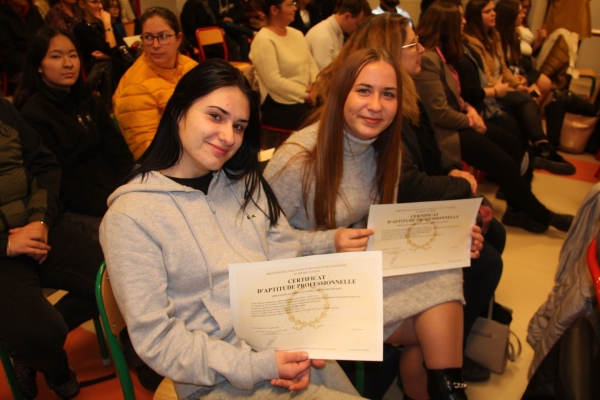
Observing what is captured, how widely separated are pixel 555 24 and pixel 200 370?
725cm

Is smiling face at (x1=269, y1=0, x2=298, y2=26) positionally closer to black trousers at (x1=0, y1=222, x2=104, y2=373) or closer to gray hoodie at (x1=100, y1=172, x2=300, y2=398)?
black trousers at (x1=0, y1=222, x2=104, y2=373)

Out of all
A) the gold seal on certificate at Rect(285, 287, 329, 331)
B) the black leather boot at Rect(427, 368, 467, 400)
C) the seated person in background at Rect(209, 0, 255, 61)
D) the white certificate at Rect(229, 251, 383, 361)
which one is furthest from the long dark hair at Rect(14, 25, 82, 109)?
the seated person in background at Rect(209, 0, 255, 61)

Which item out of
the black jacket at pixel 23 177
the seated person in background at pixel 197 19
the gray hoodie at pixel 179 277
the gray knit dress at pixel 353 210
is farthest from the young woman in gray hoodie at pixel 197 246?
the seated person in background at pixel 197 19

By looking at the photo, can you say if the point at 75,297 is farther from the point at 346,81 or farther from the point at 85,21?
the point at 85,21

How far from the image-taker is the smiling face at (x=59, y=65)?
206 centimetres

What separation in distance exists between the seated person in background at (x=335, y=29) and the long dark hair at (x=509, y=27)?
127 centimetres

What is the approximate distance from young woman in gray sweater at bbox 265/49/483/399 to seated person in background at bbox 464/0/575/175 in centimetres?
247

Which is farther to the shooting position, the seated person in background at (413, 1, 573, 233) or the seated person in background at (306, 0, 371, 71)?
the seated person in background at (306, 0, 371, 71)

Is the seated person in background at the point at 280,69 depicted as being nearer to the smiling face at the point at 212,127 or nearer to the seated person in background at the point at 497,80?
the seated person in background at the point at 497,80

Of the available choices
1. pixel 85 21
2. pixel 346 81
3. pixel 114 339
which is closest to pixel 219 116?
pixel 346 81

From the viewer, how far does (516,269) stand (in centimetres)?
275

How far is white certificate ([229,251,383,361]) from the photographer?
1.16 metres

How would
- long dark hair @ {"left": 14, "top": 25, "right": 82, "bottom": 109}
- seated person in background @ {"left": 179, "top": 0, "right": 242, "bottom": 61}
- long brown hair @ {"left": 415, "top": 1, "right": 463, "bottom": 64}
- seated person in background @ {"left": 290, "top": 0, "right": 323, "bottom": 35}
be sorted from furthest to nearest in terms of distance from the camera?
seated person in background @ {"left": 290, "top": 0, "right": 323, "bottom": 35} < seated person in background @ {"left": 179, "top": 0, "right": 242, "bottom": 61} < long brown hair @ {"left": 415, "top": 1, "right": 463, "bottom": 64} < long dark hair @ {"left": 14, "top": 25, "right": 82, "bottom": 109}

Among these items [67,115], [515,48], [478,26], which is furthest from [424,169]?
[515,48]
